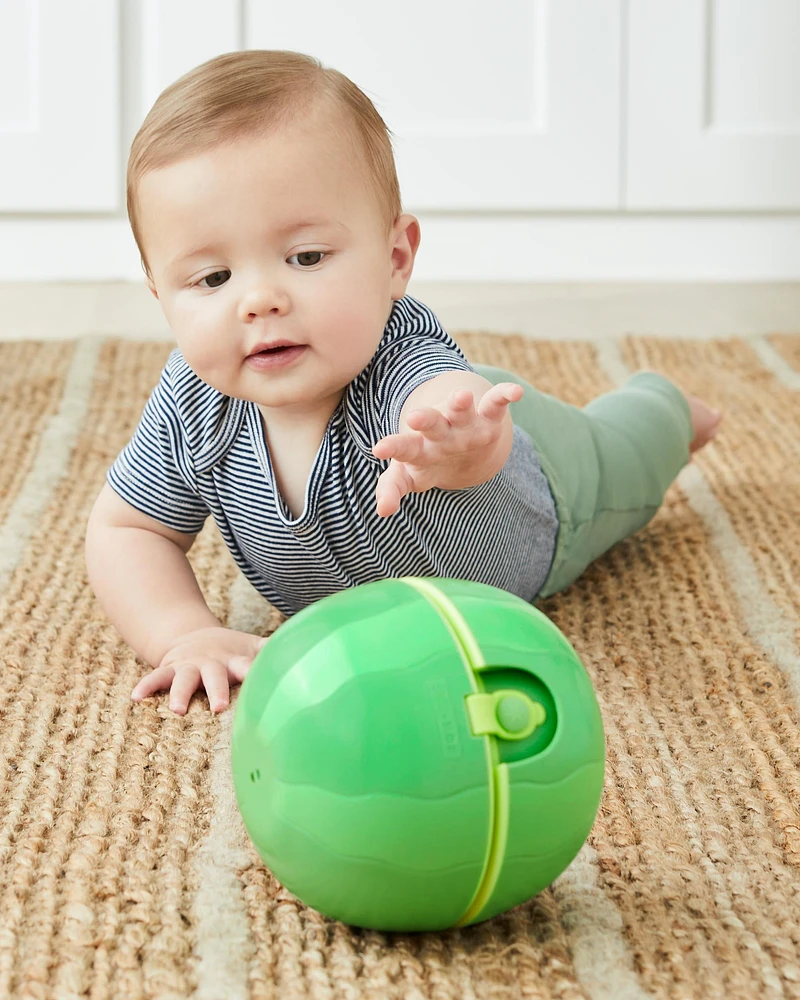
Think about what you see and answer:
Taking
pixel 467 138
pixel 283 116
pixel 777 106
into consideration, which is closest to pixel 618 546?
pixel 283 116

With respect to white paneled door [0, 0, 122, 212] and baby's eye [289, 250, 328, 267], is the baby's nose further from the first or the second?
white paneled door [0, 0, 122, 212]

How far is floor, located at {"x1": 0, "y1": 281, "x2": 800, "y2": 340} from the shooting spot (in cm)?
164

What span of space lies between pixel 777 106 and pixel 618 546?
1.08m

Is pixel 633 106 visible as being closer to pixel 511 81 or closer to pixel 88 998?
pixel 511 81

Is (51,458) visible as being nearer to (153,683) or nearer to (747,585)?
(153,683)

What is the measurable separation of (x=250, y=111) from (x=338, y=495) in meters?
0.23

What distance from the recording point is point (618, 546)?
3.27 feet

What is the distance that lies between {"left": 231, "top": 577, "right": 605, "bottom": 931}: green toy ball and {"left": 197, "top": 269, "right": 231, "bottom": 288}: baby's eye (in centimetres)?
28

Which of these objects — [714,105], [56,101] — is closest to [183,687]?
[56,101]

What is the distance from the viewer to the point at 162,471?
817mm

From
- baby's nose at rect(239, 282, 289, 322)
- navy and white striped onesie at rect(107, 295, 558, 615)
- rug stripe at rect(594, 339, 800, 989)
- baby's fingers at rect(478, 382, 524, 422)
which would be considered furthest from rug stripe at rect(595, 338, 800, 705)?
baby's nose at rect(239, 282, 289, 322)

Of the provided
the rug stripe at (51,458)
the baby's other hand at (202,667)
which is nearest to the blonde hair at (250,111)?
the baby's other hand at (202,667)

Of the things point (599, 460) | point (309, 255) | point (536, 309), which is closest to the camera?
point (309, 255)

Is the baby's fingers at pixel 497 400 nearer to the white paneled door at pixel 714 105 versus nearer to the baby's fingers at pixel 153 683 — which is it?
the baby's fingers at pixel 153 683
